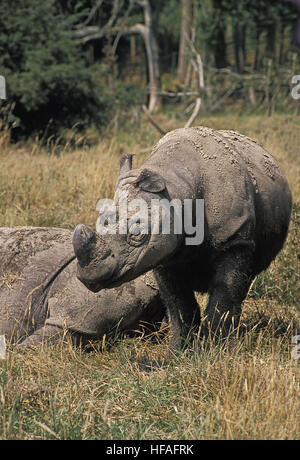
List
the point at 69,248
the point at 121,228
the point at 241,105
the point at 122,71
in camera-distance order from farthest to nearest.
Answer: the point at 122,71 < the point at 241,105 < the point at 69,248 < the point at 121,228

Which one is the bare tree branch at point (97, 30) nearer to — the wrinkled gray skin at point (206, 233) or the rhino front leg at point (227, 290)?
the wrinkled gray skin at point (206, 233)

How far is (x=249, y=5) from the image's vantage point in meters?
20.6

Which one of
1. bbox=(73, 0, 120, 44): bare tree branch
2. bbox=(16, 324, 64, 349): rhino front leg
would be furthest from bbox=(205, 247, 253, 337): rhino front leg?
bbox=(73, 0, 120, 44): bare tree branch

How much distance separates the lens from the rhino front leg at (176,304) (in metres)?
4.23

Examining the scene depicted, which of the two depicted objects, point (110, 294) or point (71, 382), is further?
point (110, 294)

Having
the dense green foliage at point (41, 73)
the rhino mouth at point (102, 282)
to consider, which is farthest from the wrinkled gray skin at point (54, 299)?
the dense green foliage at point (41, 73)

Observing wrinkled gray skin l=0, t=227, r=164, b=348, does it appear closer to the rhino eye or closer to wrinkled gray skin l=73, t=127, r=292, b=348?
wrinkled gray skin l=73, t=127, r=292, b=348

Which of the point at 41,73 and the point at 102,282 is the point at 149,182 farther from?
the point at 41,73

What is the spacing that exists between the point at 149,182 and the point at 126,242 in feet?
1.10

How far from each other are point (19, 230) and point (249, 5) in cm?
1743

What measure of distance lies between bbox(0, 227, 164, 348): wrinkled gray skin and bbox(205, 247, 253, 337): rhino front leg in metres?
0.66

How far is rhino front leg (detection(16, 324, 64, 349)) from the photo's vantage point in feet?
14.4

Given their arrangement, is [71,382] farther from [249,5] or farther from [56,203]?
[249,5]
